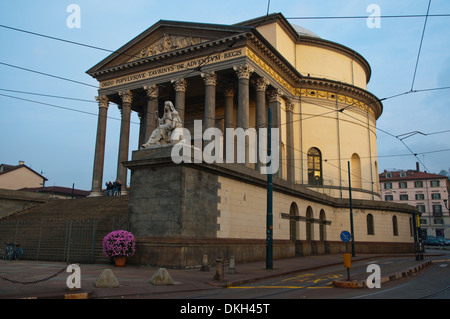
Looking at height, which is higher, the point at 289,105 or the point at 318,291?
the point at 289,105

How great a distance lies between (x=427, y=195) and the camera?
86.9 m

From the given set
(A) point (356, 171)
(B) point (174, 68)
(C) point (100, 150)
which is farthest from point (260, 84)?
(A) point (356, 171)

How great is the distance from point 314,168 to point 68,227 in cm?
2516

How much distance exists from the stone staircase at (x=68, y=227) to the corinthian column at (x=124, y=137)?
518 cm

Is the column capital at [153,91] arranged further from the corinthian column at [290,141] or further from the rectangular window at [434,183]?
the rectangular window at [434,183]

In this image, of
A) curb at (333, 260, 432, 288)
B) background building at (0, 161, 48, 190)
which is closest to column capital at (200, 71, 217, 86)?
curb at (333, 260, 432, 288)

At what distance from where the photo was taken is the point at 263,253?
22.0 m

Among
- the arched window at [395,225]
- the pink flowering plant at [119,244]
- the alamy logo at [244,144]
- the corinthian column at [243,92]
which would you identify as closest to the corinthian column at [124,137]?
the alamy logo at [244,144]

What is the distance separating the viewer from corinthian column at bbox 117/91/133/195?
33094mm

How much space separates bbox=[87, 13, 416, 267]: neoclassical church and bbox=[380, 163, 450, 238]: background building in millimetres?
48237

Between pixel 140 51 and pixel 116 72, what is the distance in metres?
3.07

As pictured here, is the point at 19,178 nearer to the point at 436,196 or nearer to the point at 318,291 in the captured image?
the point at 318,291
